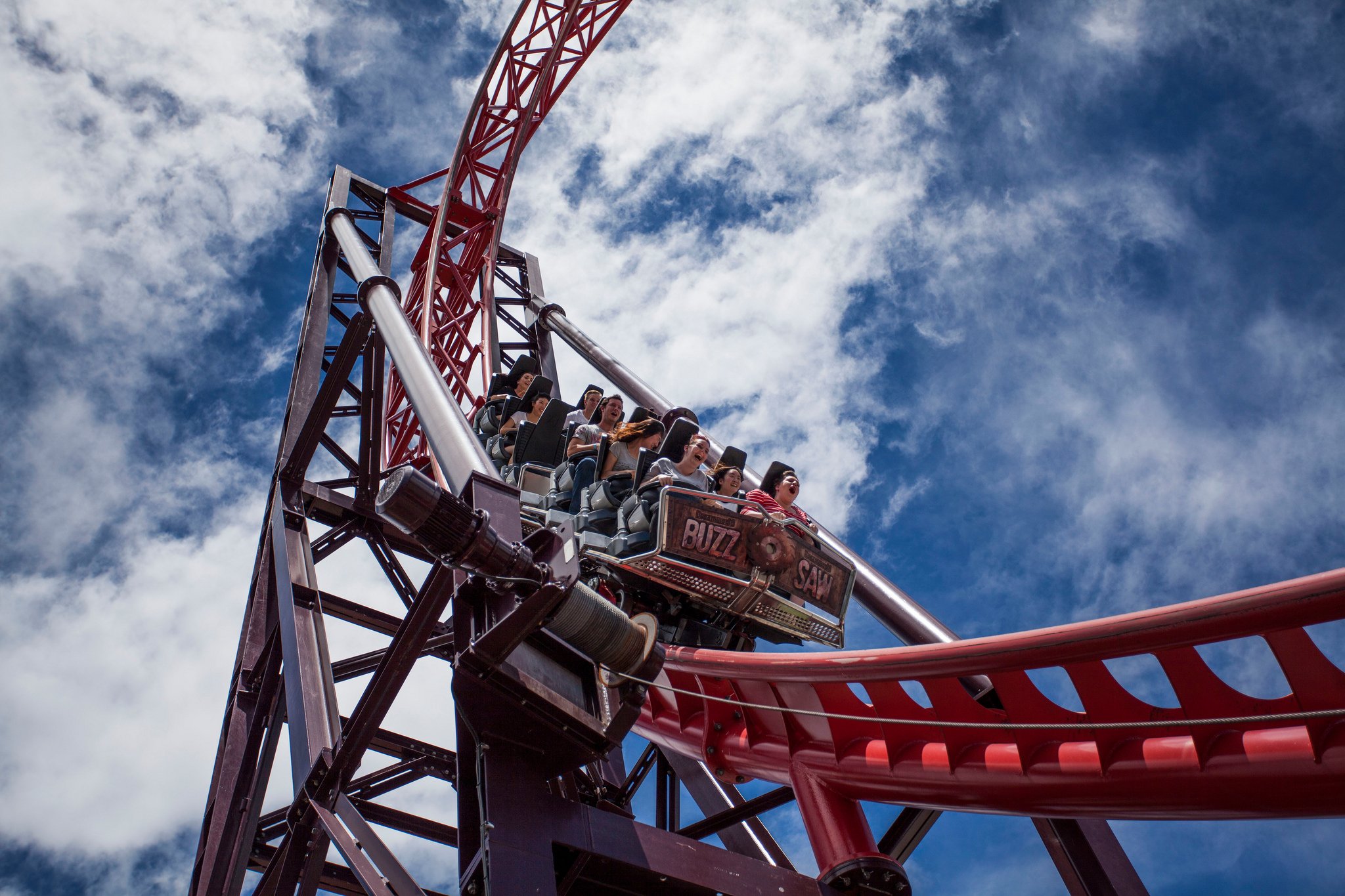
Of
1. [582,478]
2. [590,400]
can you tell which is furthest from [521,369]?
[582,478]

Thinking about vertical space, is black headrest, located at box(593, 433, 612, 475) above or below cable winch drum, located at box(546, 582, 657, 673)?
above

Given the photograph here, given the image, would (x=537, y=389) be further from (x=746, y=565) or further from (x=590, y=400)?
(x=746, y=565)

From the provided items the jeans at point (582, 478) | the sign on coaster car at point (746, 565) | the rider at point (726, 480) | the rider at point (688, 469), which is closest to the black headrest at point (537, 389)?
the jeans at point (582, 478)

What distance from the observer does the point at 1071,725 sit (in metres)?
3.34

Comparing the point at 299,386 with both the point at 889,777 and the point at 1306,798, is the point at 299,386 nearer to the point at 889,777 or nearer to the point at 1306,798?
the point at 889,777

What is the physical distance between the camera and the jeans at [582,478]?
766cm

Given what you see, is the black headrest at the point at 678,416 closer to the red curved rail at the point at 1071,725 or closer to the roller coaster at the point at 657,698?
the roller coaster at the point at 657,698

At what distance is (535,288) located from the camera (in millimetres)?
14055

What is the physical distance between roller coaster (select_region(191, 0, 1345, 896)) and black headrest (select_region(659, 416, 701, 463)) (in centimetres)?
2

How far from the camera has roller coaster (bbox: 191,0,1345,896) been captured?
3.64 meters

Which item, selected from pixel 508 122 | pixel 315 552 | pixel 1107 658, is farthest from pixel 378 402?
pixel 508 122

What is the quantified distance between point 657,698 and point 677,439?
1.83m

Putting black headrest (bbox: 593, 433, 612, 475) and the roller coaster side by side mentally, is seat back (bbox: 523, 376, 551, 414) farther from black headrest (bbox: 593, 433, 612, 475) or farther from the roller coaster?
black headrest (bbox: 593, 433, 612, 475)

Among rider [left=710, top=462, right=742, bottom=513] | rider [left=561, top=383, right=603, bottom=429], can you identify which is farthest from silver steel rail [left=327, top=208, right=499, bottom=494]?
rider [left=561, top=383, right=603, bottom=429]
